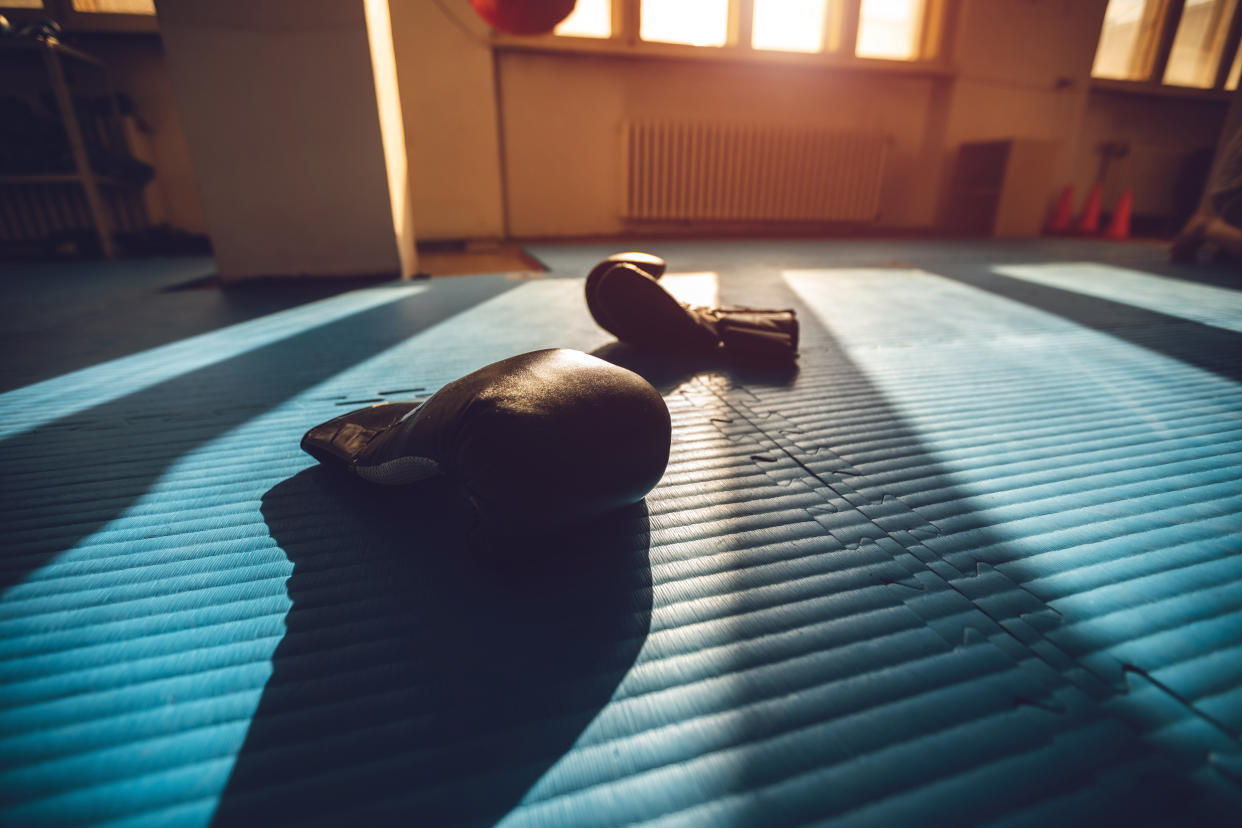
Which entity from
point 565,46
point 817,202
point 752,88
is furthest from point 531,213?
point 817,202

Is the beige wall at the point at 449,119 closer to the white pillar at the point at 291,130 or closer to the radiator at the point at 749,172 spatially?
the radiator at the point at 749,172

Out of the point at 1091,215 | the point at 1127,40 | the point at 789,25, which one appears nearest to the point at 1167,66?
the point at 1127,40

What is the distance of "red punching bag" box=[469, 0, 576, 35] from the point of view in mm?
2260

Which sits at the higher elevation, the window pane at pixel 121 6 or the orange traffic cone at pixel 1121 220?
the window pane at pixel 121 6

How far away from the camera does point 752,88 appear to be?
187 inches

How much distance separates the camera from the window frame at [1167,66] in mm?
5609

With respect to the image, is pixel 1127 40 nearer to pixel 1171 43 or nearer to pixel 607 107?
pixel 1171 43

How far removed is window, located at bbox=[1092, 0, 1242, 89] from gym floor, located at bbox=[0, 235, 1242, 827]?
6676 millimetres

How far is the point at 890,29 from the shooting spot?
4.98m

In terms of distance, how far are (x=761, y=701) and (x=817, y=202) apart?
17.2 ft

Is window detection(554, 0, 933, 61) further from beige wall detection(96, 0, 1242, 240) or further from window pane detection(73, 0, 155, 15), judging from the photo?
window pane detection(73, 0, 155, 15)

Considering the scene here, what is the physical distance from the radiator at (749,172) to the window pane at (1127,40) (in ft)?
9.53

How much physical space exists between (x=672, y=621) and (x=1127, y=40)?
822 centimetres

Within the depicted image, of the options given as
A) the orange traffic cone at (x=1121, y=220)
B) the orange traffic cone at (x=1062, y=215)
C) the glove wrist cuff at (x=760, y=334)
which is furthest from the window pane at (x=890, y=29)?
the glove wrist cuff at (x=760, y=334)
